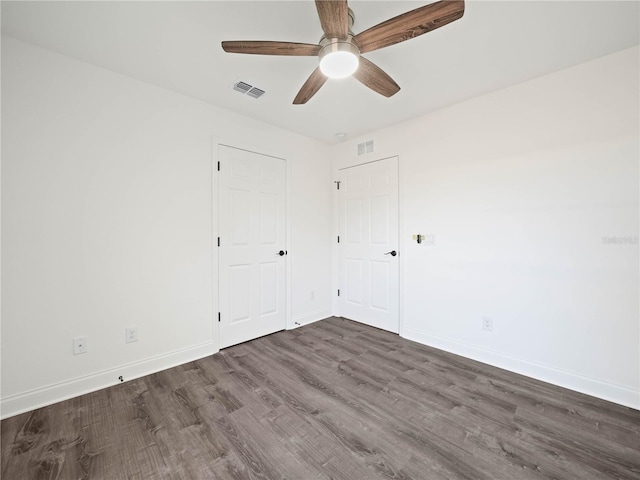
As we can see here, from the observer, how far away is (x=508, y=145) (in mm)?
2441

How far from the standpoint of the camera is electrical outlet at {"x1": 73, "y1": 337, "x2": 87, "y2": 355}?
2.04 meters

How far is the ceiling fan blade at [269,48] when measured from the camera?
149 cm

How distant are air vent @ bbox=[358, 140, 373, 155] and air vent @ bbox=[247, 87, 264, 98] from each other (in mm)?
1545

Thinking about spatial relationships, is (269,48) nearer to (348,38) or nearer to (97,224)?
(348,38)

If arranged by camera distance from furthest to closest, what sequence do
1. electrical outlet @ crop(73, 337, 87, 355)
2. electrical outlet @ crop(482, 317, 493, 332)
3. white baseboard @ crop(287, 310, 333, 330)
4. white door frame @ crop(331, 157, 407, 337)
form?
white baseboard @ crop(287, 310, 333, 330), white door frame @ crop(331, 157, 407, 337), electrical outlet @ crop(482, 317, 493, 332), electrical outlet @ crop(73, 337, 87, 355)

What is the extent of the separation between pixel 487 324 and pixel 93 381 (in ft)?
11.2

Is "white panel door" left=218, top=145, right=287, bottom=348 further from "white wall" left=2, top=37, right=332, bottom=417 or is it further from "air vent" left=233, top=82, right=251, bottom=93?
"air vent" left=233, top=82, right=251, bottom=93

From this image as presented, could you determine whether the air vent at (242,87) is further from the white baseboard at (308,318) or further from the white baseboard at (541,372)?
the white baseboard at (541,372)

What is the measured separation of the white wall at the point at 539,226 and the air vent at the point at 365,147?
58cm

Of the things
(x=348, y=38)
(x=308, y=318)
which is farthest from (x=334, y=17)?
(x=308, y=318)

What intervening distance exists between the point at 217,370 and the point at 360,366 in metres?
1.30

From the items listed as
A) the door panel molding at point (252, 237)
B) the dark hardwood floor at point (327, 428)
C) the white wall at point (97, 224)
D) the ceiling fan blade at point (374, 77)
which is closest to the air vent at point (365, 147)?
the door panel molding at point (252, 237)

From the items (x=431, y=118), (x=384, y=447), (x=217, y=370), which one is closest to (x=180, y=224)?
(x=217, y=370)

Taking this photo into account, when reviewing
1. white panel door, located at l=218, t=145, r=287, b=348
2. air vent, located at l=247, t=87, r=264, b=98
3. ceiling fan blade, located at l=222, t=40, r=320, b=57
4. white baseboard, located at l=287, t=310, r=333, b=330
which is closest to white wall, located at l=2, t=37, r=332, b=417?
white panel door, located at l=218, t=145, r=287, b=348
